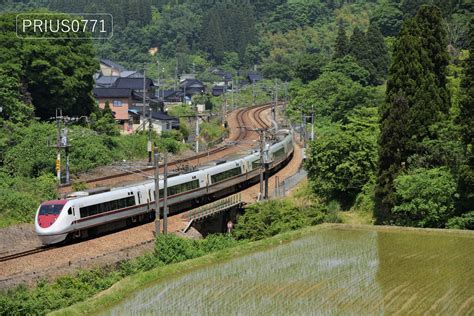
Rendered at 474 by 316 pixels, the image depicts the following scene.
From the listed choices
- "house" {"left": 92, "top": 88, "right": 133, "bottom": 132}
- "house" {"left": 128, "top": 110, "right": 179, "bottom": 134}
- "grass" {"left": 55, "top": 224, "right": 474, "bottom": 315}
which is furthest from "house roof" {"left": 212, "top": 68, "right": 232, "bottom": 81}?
"grass" {"left": 55, "top": 224, "right": 474, "bottom": 315}

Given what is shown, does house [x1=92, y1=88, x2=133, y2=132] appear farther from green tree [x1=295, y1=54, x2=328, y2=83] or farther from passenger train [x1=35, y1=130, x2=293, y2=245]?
passenger train [x1=35, y1=130, x2=293, y2=245]

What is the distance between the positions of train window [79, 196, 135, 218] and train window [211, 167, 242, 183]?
→ 8599mm

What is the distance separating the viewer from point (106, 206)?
34406mm

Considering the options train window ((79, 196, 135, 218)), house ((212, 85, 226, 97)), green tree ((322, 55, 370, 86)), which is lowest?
house ((212, 85, 226, 97))

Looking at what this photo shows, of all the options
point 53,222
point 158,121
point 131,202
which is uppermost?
point 53,222

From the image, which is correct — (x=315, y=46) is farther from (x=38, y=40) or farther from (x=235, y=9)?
(x=38, y=40)

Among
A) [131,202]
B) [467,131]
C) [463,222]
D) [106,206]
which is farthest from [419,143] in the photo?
[106,206]

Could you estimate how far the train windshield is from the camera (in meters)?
31.8

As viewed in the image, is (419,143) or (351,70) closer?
(419,143)

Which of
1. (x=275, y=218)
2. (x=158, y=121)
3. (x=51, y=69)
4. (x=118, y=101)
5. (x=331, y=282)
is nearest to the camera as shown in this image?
(x=331, y=282)

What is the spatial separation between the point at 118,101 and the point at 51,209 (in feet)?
158

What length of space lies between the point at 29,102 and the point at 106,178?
15.2 m

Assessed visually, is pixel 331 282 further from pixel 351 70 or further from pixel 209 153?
pixel 351 70

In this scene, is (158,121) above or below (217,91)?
above
